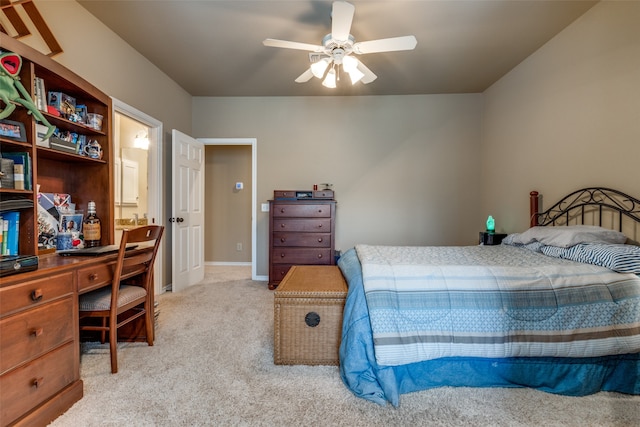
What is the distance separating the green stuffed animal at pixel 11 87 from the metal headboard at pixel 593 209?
3.88m

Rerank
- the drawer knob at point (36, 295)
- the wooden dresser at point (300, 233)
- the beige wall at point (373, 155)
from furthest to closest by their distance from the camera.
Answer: the beige wall at point (373, 155), the wooden dresser at point (300, 233), the drawer knob at point (36, 295)

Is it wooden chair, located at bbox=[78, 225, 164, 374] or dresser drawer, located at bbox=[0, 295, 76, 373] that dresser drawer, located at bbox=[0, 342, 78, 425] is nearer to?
dresser drawer, located at bbox=[0, 295, 76, 373]

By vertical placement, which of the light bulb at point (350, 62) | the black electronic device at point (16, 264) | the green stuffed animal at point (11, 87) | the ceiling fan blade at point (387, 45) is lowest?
the black electronic device at point (16, 264)

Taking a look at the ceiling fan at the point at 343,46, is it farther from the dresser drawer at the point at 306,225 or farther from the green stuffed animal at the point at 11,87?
the dresser drawer at the point at 306,225

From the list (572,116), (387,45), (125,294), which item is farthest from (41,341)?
(572,116)

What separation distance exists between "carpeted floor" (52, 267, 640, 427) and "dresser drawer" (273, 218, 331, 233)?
5.54ft

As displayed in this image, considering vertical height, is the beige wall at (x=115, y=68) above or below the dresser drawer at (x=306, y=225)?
above

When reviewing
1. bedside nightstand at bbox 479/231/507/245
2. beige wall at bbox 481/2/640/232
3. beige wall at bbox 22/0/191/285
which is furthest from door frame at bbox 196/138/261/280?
beige wall at bbox 481/2/640/232

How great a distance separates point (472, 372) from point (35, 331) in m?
2.29

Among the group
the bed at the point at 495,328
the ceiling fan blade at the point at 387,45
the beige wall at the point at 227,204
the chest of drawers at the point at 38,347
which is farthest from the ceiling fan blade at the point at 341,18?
the beige wall at the point at 227,204

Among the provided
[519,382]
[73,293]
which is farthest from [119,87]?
[519,382]

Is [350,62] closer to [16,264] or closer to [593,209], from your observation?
[593,209]

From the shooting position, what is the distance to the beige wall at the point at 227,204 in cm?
513

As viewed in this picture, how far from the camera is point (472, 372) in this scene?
162 centimetres
